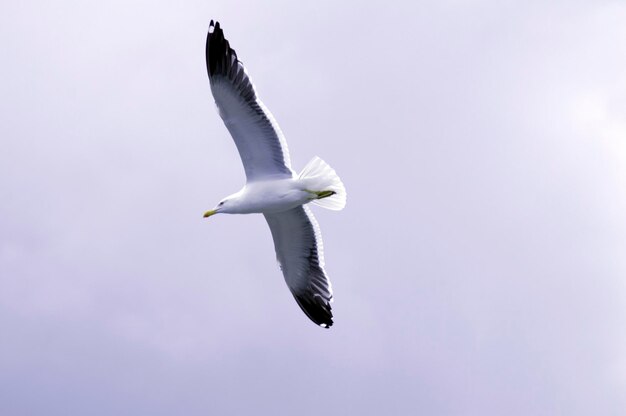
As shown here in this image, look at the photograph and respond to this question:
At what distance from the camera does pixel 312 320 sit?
21.0 m

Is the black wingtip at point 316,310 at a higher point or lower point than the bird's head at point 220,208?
lower

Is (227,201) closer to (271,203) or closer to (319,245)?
(271,203)

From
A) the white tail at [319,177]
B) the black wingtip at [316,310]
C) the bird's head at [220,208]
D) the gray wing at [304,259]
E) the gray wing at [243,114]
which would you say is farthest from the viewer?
the black wingtip at [316,310]

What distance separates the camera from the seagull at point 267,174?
1753cm

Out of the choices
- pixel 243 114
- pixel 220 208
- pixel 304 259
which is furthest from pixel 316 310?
pixel 243 114

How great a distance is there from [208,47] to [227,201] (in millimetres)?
2767

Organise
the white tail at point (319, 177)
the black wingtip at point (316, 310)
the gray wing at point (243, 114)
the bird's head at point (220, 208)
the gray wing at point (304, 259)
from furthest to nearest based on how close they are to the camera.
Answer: the black wingtip at point (316, 310) < the gray wing at point (304, 259) < the bird's head at point (220, 208) < the white tail at point (319, 177) < the gray wing at point (243, 114)

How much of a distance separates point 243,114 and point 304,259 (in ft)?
12.7

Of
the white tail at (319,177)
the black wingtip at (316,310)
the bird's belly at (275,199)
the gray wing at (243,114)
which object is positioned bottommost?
the black wingtip at (316,310)

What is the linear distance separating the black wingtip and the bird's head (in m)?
2.94

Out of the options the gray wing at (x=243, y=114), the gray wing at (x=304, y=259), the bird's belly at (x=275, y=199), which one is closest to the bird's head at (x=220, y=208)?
the bird's belly at (x=275, y=199)

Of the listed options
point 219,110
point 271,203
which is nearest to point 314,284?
point 271,203

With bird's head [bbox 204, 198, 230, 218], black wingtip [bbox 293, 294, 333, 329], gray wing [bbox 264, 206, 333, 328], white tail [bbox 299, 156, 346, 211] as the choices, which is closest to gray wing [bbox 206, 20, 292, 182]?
white tail [bbox 299, 156, 346, 211]

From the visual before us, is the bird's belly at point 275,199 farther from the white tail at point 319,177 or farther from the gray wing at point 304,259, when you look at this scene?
the gray wing at point 304,259
